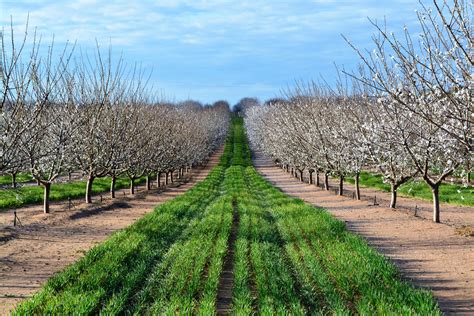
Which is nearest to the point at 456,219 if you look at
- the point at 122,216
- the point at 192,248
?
the point at 192,248

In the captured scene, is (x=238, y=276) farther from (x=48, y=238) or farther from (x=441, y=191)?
(x=441, y=191)

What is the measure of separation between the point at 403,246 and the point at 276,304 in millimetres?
7023

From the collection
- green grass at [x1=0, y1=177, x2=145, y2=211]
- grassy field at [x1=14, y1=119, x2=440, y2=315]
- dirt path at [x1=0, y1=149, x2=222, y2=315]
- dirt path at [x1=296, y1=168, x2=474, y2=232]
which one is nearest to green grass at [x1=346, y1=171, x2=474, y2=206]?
dirt path at [x1=296, y1=168, x2=474, y2=232]

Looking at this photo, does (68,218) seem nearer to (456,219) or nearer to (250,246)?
(250,246)

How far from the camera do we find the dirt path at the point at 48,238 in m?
10.4

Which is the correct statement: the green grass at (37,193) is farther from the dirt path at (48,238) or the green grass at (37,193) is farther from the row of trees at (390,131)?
the row of trees at (390,131)

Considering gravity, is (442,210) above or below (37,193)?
below

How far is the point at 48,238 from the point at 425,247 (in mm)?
11085

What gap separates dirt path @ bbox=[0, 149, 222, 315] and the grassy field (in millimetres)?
893

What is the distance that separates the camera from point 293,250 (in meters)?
12.3

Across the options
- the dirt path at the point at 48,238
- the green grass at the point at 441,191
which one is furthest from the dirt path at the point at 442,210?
the dirt path at the point at 48,238

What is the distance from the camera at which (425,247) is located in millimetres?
13742

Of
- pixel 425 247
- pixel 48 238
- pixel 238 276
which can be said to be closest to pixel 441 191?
pixel 425 247

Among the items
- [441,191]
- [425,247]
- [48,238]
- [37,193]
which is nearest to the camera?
[425,247]
